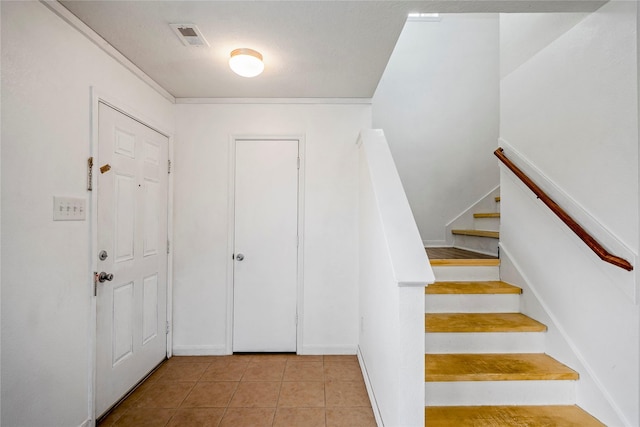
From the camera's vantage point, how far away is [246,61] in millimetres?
1783

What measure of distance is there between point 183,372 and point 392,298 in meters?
1.96

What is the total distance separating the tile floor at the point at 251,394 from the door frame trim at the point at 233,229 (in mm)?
232

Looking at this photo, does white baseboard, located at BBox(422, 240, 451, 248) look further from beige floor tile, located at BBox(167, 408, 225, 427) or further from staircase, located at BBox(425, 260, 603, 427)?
beige floor tile, located at BBox(167, 408, 225, 427)

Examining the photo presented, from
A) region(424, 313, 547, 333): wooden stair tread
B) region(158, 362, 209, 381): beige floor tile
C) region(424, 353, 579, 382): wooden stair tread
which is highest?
region(424, 313, 547, 333): wooden stair tread

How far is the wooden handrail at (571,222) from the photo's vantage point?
4.25 feet

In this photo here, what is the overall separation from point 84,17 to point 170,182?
49.6 inches

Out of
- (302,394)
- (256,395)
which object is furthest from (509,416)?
(256,395)

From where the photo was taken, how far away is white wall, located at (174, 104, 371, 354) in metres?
2.55

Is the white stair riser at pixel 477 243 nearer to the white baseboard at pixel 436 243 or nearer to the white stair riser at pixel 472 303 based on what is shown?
the white baseboard at pixel 436 243

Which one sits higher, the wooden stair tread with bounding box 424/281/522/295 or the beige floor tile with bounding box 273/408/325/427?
the wooden stair tread with bounding box 424/281/522/295

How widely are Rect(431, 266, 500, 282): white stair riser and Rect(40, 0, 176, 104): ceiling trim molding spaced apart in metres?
2.70

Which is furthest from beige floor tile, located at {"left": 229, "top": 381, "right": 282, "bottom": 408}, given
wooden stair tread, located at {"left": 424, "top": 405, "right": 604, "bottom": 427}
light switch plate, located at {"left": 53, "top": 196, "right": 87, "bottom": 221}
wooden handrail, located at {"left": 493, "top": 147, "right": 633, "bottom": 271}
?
wooden handrail, located at {"left": 493, "top": 147, "right": 633, "bottom": 271}

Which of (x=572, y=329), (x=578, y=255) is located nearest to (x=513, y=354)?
(x=572, y=329)

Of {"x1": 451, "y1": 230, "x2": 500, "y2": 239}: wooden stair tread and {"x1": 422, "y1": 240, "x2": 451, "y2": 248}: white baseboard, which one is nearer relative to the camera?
{"x1": 451, "y1": 230, "x2": 500, "y2": 239}: wooden stair tread
